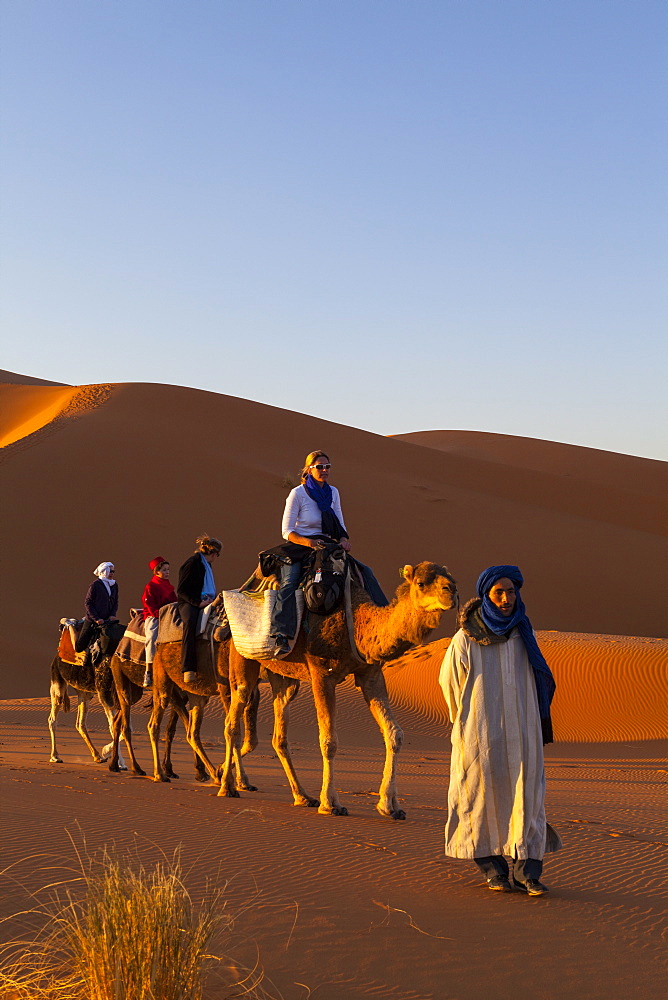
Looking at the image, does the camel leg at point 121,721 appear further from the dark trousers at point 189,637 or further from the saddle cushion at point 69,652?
the dark trousers at point 189,637

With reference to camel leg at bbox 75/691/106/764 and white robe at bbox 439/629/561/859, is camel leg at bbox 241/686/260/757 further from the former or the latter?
white robe at bbox 439/629/561/859

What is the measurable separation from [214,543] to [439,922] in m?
6.69

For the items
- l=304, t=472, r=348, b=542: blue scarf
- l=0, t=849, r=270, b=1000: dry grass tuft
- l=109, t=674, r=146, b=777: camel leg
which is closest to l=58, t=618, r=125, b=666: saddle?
l=109, t=674, r=146, b=777: camel leg

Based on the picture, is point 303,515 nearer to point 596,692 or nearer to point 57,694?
point 57,694

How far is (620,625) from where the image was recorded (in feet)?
113

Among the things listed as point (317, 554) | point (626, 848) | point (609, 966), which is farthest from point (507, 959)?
point (317, 554)

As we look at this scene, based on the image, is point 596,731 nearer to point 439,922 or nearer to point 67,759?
point 67,759

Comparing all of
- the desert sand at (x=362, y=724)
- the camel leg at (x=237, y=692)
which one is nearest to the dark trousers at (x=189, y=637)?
the camel leg at (x=237, y=692)

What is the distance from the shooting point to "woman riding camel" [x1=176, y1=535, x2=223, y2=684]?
11.6 metres

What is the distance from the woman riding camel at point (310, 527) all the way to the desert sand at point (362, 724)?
1.97 meters

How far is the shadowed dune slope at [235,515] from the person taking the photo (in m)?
31.5

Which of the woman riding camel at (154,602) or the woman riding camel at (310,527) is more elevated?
the woman riding camel at (310,527)

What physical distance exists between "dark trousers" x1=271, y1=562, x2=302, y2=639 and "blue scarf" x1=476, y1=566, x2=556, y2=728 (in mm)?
3554

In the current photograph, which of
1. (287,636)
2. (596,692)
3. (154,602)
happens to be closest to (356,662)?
(287,636)
